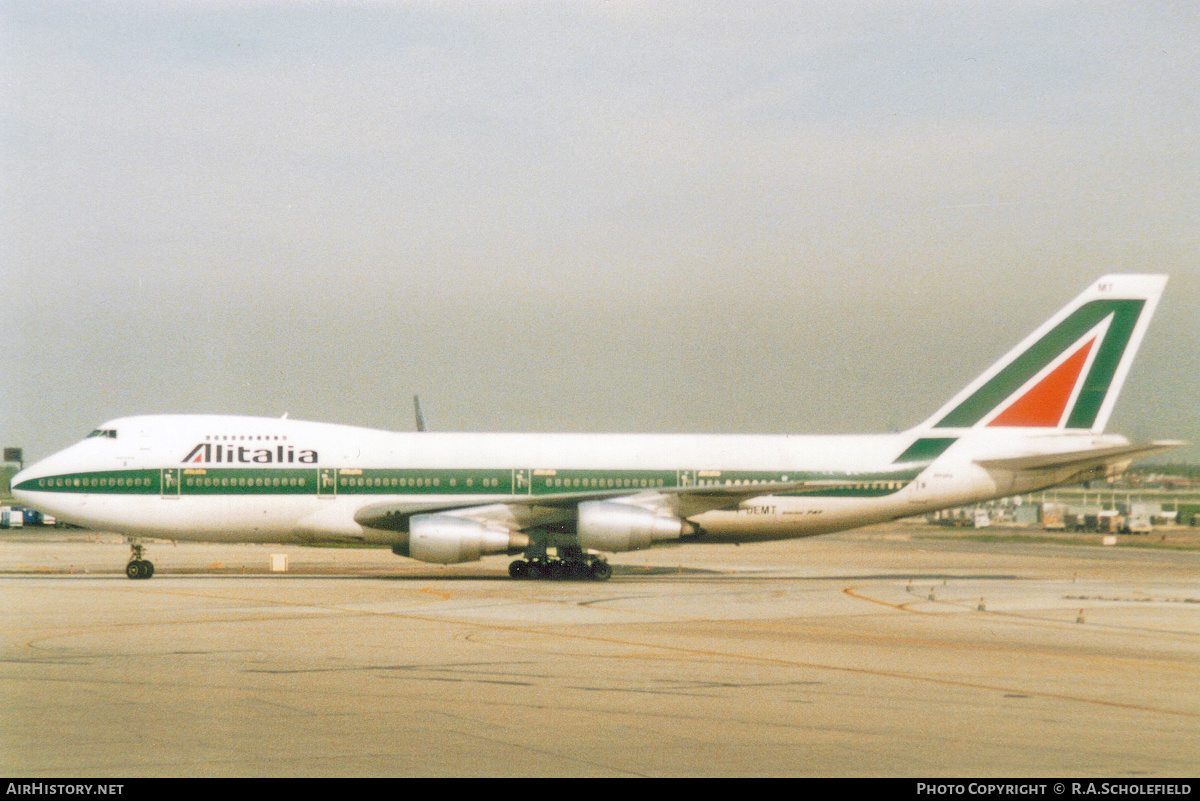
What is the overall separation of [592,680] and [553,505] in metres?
16.9

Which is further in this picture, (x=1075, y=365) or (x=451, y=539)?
(x=1075, y=365)

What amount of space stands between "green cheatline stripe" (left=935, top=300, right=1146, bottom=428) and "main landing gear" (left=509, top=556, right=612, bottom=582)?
11.3 meters

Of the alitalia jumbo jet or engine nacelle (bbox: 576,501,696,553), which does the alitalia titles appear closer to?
the alitalia jumbo jet

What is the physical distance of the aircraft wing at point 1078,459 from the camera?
30078 millimetres

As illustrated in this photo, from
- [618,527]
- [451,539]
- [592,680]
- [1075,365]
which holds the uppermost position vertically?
[1075,365]

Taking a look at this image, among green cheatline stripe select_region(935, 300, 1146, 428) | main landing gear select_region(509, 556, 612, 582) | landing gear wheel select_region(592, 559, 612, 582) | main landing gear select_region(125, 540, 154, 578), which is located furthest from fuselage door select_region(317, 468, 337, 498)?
green cheatline stripe select_region(935, 300, 1146, 428)

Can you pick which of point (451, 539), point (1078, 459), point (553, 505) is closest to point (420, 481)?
point (451, 539)

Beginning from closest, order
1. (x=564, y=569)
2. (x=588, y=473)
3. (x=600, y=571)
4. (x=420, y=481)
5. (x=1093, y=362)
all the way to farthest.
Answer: (x=600, y=571), (x=420, y=481), (x=564, y=569), (x=588, y=473), (x=1093, y=362)

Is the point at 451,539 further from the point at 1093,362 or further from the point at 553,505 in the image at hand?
the point at 1093,362

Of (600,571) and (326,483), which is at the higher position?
(326,483)

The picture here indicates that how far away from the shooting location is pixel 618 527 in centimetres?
2872
